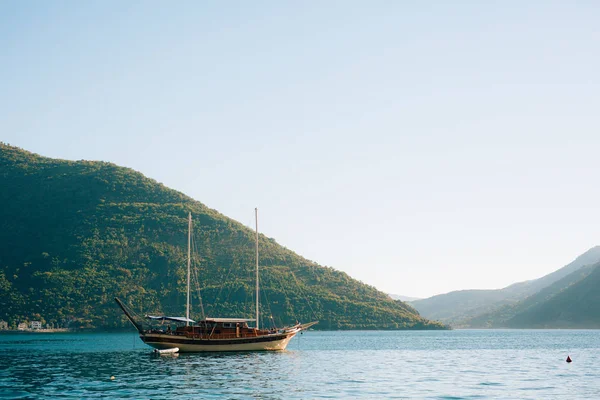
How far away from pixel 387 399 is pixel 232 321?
48474 millimetres

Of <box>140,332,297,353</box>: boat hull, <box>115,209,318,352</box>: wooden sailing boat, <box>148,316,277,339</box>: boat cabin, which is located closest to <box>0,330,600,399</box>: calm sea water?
<box>140,332,297,353</box>: boat hull

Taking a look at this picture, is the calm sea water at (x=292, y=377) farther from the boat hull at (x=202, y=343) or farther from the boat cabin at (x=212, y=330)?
the boat cabin at (x=212, y=330)

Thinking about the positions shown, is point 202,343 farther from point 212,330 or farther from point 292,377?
point 292,377

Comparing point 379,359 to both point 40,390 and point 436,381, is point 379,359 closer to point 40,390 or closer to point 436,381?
point 436,381

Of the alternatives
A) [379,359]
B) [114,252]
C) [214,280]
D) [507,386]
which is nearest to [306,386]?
[507,386]

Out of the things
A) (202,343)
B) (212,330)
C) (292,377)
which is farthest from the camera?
(212,330)

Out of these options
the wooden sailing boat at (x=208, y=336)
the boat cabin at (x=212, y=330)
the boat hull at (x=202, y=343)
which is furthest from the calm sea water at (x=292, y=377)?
the boat cabin at (x=212, y=330)

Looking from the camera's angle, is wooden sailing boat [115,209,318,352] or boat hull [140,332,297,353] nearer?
boat hull [140,332,297,353]

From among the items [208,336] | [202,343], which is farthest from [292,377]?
[202,343]

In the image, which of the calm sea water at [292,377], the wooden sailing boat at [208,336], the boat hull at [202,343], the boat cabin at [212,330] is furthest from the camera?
the boat cabin at [212,330]

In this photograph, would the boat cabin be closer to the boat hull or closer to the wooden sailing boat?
the wooden sailing boat

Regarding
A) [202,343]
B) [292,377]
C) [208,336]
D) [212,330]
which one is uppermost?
[212,330]

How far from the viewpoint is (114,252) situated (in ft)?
654

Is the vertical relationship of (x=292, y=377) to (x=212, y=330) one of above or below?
below
